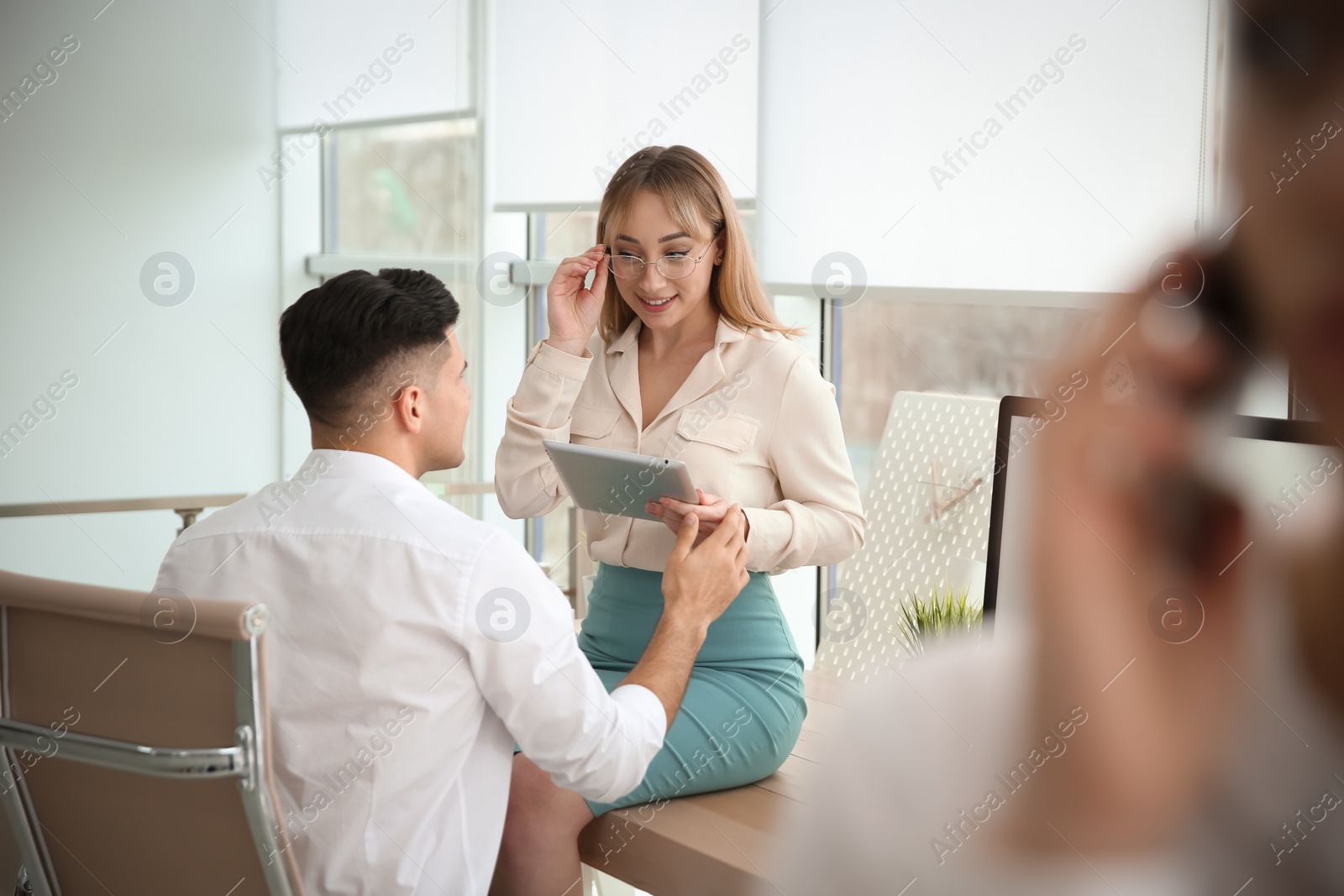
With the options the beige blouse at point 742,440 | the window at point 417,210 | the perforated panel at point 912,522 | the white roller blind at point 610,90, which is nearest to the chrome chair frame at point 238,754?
the beige blouse at point 742,440

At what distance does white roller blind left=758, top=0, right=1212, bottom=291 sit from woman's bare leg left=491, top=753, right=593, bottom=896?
136cm

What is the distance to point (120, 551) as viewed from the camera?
4.19m

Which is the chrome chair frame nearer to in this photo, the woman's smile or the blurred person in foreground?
the blurred person in foreground

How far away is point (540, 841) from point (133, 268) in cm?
351

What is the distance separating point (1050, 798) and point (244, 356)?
15.4 ft

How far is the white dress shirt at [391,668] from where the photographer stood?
47.1 inches

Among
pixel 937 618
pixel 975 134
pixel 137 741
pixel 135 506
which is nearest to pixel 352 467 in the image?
pixel 137 741

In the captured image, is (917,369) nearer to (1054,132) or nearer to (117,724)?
(1054,132)

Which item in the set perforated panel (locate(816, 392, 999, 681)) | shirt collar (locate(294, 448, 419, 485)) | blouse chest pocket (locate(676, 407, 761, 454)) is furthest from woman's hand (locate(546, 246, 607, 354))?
shirt collar (locate(294, 448, 419, 485))

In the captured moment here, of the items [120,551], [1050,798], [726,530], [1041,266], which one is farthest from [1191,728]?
[120,551]

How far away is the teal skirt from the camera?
1588mm

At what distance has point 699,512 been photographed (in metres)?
1.71

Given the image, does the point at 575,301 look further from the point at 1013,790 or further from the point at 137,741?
the point at 1013,790

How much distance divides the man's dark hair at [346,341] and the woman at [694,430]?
502mm
